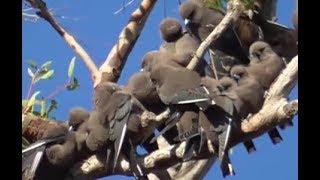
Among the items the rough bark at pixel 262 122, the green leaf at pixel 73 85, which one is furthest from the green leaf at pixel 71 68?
the rough bark at pixel 262 122

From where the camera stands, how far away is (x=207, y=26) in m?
3.70

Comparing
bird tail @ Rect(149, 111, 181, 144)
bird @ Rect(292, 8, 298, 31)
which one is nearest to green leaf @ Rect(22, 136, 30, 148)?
bird tail @ Rect(149, 111, 181, 144)

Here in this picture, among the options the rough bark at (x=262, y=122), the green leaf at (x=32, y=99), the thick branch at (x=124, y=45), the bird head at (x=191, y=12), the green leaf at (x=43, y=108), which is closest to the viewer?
the rough bark at (x=262, y=122)

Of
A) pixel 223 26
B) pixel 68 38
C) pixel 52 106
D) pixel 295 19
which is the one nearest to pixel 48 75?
pixel 52 106

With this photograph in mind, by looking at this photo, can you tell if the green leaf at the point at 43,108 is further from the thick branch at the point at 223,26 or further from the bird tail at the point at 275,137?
the bird tail at the point at 275,137

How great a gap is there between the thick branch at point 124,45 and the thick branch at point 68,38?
0.08 m

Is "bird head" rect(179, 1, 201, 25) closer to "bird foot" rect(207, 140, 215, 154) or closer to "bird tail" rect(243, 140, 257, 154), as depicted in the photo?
"bird tail" rect(243, 140, 257, 154)

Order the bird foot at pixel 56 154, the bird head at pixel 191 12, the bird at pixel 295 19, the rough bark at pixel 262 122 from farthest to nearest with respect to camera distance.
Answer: the bird head at pixel 191 12 < the bird foot at pixel 56 154 < the bird at pixel 295 19 < the rough bark at pixel 262 122

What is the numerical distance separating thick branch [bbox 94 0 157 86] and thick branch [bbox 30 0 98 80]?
0.28 feet

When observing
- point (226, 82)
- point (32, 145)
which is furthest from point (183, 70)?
point (32, 145)

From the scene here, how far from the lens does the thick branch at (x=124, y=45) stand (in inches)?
158

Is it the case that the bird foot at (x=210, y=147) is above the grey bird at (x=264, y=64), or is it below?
above
